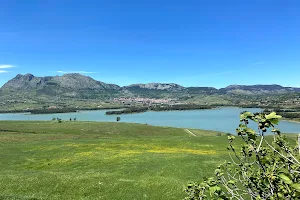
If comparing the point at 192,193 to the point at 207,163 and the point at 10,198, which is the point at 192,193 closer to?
the point at 10,198

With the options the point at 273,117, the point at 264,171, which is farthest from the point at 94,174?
the point at 273,117

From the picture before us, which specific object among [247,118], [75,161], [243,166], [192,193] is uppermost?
[247,118]

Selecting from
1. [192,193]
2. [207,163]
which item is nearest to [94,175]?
[207,163]

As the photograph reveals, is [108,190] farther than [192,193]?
Yes

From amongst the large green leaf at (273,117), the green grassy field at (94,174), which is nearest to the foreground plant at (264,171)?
the large green leaf at (273,117)

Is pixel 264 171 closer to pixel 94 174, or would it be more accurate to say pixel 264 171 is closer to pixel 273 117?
pixel 273 117

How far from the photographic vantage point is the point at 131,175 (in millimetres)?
25781

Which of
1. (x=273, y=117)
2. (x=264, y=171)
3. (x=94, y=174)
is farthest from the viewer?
(x=94, y=174)

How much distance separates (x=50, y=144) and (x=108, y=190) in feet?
102

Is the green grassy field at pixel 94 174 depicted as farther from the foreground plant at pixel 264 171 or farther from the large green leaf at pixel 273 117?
the large green leaf at pixel 273 117

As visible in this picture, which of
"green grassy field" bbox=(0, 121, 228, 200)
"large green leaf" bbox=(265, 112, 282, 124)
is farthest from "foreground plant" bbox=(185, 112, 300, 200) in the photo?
"green grassy field" bbox=(0, 121, 228, 200)

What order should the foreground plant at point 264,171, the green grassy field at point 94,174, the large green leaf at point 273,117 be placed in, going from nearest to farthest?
the large green leaf at point 273,117 → the foreground plant at point 264,171 → the green grassy field at point 94,174

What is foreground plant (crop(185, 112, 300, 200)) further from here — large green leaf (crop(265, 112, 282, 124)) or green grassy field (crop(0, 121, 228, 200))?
green grassy field (crop(0, 121, 228, 200))

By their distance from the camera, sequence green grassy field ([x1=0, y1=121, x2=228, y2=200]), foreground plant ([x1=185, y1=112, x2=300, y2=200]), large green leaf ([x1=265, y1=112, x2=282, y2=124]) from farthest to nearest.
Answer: green grassy field ([x1=0, y1=121, x2=228, y2=200]) < foreground plant ([x1=185, y1=112, x2=300, y2=200]) < large green leaf ([x1=265, y1=112, x2=282, y2=124])
